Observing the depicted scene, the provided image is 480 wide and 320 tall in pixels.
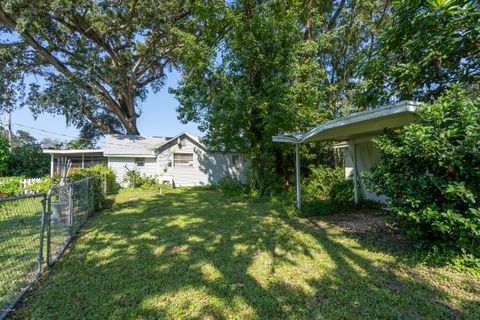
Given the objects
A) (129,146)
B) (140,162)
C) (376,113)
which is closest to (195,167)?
(140,162)

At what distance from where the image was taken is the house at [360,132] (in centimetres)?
431

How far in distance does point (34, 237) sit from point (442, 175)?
25.3 feet

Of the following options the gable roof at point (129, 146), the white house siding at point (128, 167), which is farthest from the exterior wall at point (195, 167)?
the gable roof at point (129, 146)

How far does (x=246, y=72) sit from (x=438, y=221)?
8.20 m

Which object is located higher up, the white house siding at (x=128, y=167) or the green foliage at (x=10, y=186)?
the white house siding at (x=128, y=167)

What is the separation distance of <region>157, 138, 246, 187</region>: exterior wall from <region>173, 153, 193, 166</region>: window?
186mm

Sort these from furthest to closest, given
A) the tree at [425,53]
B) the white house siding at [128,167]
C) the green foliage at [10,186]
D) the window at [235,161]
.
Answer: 1. the window at [235,161]
2. the white house siding at [128,167]
3. the green foliage at [10,186]
4. the tree at [425,53]

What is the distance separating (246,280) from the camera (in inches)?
128

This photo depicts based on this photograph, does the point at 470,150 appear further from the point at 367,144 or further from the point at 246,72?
the point at 246,72

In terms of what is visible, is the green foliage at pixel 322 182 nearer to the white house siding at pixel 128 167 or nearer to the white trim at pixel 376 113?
the white trim at pixel 376 113

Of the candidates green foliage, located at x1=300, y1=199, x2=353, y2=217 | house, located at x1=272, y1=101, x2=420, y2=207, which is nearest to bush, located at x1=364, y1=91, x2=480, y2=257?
house, located at x1=272, y1=101, x2=420, y2=207

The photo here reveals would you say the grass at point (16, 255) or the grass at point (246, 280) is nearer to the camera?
the grass at point (246, 280)

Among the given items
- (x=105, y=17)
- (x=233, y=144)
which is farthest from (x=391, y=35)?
(x=105, y=17)

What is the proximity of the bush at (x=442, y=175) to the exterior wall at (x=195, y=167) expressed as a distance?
12.4 metres
